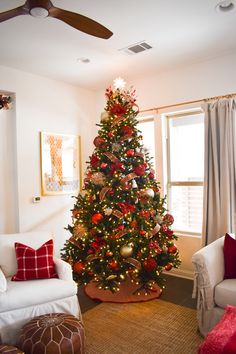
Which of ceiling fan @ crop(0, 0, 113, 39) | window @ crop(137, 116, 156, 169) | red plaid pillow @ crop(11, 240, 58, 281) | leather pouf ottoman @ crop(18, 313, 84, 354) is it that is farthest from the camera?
window @ crop(137, 116, 156, 169)

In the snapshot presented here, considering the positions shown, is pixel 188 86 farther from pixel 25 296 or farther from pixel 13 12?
pixel 25 296

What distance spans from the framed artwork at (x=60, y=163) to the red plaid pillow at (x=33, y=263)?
1.37 m

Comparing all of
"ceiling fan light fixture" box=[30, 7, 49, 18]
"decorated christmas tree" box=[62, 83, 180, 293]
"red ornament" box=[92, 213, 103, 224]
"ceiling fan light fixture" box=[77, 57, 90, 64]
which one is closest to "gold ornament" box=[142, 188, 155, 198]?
"decorated christmas tree" box=[62, 83, 180, 293]

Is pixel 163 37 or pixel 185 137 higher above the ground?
pixel 163 37

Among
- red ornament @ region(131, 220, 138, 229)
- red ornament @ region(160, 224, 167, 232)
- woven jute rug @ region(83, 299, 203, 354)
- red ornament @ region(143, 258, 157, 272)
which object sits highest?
red ornament @ region(131, 220, 138, 229)

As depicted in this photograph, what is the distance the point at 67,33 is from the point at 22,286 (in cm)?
247

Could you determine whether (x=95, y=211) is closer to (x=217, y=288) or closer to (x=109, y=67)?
(x=217, y=288)

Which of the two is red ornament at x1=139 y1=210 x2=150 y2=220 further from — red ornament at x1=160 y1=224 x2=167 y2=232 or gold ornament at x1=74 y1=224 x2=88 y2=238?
gold ornament at x1=74 y1=224 x2=88 y2=238

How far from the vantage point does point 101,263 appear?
131 inches

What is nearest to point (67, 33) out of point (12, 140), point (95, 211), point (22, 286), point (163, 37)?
point (163, 37)

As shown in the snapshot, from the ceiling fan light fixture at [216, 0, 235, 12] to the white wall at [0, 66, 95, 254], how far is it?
Result: 2563 millimetres

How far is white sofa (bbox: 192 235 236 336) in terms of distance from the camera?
7.94 ft

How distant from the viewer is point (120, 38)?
3006 millimetres

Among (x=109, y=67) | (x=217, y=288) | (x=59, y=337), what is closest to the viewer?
(x=59, y=337)
